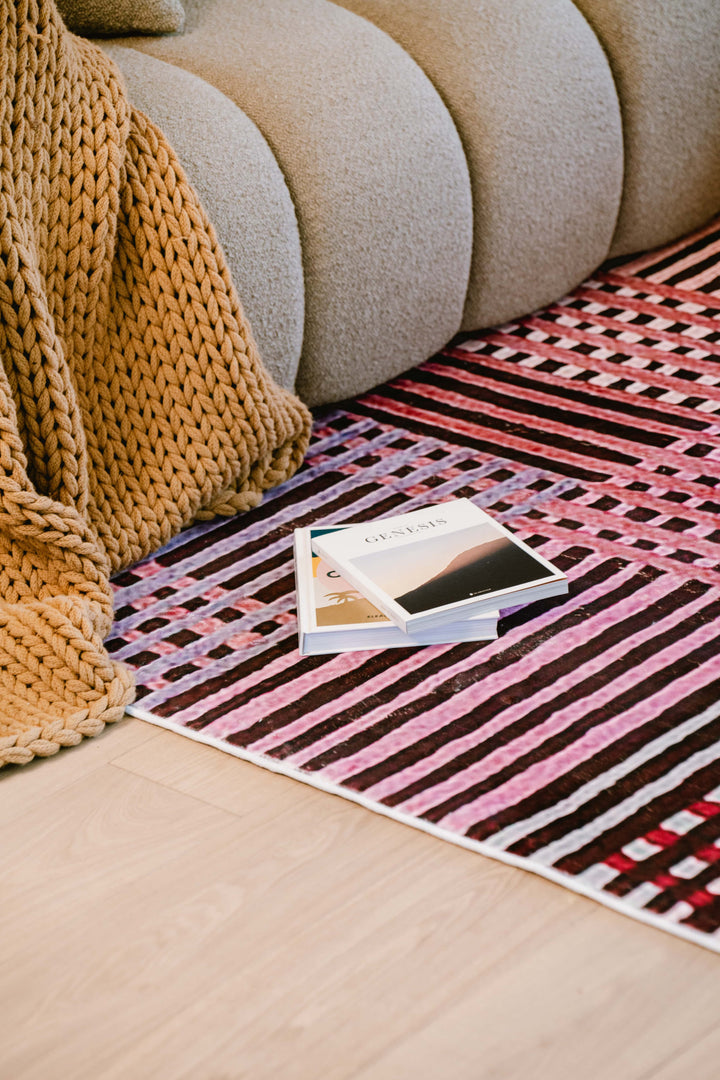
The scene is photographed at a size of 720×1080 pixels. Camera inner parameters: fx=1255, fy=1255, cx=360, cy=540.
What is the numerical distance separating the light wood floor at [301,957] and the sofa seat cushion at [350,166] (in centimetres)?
72

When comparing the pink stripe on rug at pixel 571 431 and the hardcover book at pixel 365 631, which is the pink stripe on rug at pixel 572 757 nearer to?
the hardcover book at pixel 365 631

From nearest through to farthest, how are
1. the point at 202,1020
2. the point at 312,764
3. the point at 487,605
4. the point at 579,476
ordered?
the point at 202,1020 → the point at 312,764 → the point at 487,605 → the point at 579,476

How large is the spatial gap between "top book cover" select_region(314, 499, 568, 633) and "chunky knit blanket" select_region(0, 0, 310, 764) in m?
0.19

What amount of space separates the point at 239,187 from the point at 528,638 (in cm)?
61

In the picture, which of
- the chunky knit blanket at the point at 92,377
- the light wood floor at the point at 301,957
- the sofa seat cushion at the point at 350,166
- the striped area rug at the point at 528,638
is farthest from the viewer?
the sofa seat cushion at the point at 350,166

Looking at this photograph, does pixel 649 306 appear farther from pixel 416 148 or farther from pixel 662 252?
pixel 416 148

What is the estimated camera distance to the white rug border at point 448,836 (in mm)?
849

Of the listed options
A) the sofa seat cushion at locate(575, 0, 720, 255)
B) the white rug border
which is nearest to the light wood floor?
the white rug border

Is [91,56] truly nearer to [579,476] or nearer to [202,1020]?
[579,476]

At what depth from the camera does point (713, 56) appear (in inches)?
74.5

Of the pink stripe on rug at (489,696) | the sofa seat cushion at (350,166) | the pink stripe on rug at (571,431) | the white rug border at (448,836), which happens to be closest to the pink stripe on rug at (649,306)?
the pink stripe on rug at (571,431)

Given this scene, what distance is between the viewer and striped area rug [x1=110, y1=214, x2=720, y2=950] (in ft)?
3.14

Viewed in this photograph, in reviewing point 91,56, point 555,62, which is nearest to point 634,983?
point 91,56

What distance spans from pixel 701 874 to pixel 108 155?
2.93ft
